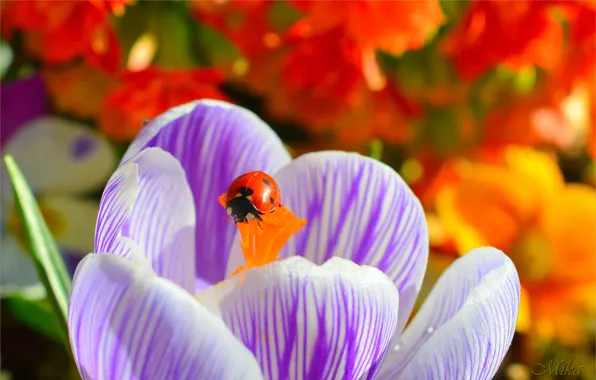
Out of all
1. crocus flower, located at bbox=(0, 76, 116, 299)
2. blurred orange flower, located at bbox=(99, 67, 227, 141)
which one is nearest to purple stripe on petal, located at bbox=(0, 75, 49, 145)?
crocus flower, located at bbox=(0, 76, 116, 299)

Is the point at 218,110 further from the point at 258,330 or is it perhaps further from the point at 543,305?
the point at 543,305

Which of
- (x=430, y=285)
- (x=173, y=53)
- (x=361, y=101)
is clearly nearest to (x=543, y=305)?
(x=430, y=285)

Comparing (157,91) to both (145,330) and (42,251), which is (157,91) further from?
(145,330)

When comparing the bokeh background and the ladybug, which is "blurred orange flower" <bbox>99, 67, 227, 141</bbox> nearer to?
the bokeh background

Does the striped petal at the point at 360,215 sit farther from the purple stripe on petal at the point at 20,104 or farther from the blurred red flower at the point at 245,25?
the purple stripe on petal at the point at 20,104

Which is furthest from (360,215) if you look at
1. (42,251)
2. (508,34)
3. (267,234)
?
(508,34)

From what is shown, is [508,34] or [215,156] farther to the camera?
[508,34]

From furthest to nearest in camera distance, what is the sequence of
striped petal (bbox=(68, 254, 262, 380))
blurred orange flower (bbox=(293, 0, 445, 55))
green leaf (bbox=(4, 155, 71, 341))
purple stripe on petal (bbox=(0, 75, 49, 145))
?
purple stripe on petal (bbox=(0, 75, 49, 145)) < blurred orange flower (bbox=(293, 0, 445, 55)) < green leaf (bbox=(4, 155, 71, 341)) < striped petal (bbox=(68, 254, 262, 380))
